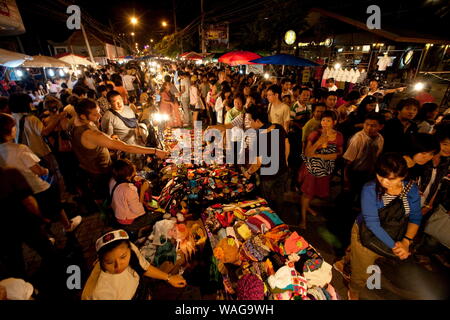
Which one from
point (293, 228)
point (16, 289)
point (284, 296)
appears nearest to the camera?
point (16, 289)

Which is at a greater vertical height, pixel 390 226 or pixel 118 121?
pixel 118 121

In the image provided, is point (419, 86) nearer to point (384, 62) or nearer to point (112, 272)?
point (384, 62)

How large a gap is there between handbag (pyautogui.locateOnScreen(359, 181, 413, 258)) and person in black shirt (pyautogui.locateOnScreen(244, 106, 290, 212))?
149 centimetres

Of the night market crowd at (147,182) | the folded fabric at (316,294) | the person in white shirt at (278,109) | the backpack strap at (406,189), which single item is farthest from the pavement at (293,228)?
the person in white shirt at (278,109)

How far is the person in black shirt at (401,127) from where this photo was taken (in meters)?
3.65

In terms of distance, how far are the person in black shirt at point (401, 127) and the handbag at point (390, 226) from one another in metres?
1.79

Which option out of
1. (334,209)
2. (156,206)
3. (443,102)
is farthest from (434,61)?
(156,206)

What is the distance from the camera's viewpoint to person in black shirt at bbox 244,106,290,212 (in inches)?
134

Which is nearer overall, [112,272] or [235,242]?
[112,272]

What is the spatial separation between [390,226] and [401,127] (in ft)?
7.91

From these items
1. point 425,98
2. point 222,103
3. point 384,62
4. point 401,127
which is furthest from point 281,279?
point 384,62

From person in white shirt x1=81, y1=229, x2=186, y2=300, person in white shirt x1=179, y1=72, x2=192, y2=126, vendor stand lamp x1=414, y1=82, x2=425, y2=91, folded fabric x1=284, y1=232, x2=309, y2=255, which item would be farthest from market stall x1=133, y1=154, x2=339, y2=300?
vendor stand lamp x1=414, y1=82, x2=425, y2=91

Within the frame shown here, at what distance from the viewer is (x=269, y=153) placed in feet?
11.6

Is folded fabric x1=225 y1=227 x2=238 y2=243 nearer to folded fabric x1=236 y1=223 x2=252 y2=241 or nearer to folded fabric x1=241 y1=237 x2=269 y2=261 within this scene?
folded fabric x1=236 y1=223 x2=252 y2=241
